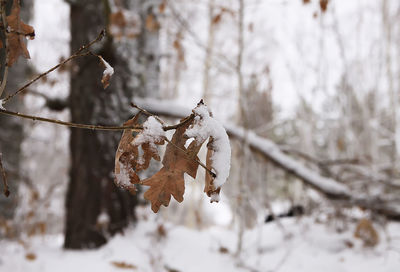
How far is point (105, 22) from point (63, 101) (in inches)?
35.5

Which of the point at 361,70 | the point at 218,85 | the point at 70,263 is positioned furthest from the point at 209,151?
the point at 218,85

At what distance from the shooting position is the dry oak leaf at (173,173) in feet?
1.97

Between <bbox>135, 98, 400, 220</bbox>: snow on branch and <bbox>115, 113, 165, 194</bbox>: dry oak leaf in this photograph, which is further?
<bbox>135, 98, 400, 220</bbox>: snow on branch

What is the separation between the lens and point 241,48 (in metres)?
2.12

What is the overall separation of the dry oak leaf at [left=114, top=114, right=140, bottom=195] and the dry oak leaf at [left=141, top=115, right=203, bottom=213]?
31 millimetres

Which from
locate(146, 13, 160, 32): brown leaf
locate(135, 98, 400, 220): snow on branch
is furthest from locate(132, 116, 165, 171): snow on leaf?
locate(146, 13, 160, 32): brown leaf

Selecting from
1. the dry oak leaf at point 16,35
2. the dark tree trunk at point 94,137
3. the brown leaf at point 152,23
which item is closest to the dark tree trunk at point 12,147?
the dark tree trunk at point 94,137

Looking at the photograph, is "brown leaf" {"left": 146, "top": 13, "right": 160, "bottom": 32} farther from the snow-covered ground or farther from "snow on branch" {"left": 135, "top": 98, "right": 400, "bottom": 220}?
the snow-covered ground

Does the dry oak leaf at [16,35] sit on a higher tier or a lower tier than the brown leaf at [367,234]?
higher

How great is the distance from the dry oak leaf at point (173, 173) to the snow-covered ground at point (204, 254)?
1395mm

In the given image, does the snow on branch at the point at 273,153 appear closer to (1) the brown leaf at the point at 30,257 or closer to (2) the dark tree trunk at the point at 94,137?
(2) the dark tree trunk at the point at 94,137

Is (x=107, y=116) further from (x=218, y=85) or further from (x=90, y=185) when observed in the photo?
A: (x=218, y=85)

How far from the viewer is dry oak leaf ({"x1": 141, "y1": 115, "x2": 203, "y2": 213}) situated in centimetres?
60

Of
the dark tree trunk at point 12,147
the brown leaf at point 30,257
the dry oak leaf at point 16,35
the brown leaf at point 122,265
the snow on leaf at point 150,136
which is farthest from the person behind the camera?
the dark tree trunk at point 12,147
